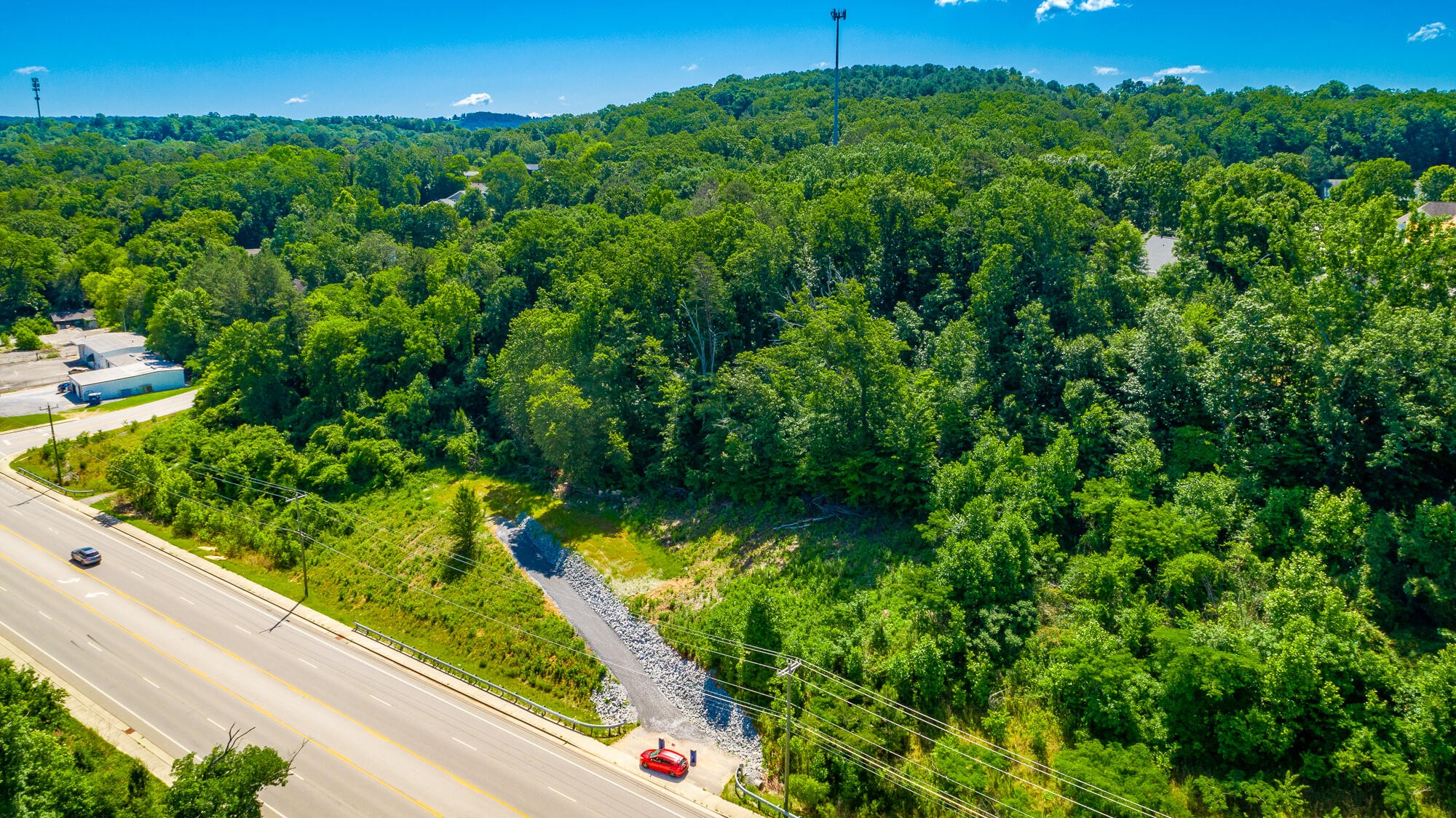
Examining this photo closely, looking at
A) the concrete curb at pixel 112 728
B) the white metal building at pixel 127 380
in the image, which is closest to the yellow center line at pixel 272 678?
the concrete curb at pixel 112 728

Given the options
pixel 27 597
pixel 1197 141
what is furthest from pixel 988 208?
pixel 1197 141

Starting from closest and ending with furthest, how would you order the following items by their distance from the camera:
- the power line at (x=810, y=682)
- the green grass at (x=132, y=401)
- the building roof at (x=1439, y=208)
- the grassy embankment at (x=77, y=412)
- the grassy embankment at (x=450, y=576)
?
the power line at (x=810, y=682) < the grassy embankment at (x=450, y=576) < the grassy embankment at (x=77, y=412) < the building roof at (x=1439, y=208) < the green grass at (x=132, y=401)

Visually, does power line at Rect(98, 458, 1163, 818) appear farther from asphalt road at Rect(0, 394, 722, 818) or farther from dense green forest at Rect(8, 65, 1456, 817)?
asphalt road at Rect(0, 394, 722, 818)

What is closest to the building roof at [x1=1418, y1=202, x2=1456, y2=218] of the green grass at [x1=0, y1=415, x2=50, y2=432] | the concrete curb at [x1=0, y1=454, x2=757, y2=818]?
the concrete curb at [x1=0, y1=454, x2=757, y2=818]

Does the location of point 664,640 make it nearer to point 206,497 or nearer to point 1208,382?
point 1208,382

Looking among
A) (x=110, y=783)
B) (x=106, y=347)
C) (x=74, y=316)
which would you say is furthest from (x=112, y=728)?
(x=74, y=316)

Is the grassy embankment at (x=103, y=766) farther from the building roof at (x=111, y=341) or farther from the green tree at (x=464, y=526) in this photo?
the building roof at (x=111, y=341)
